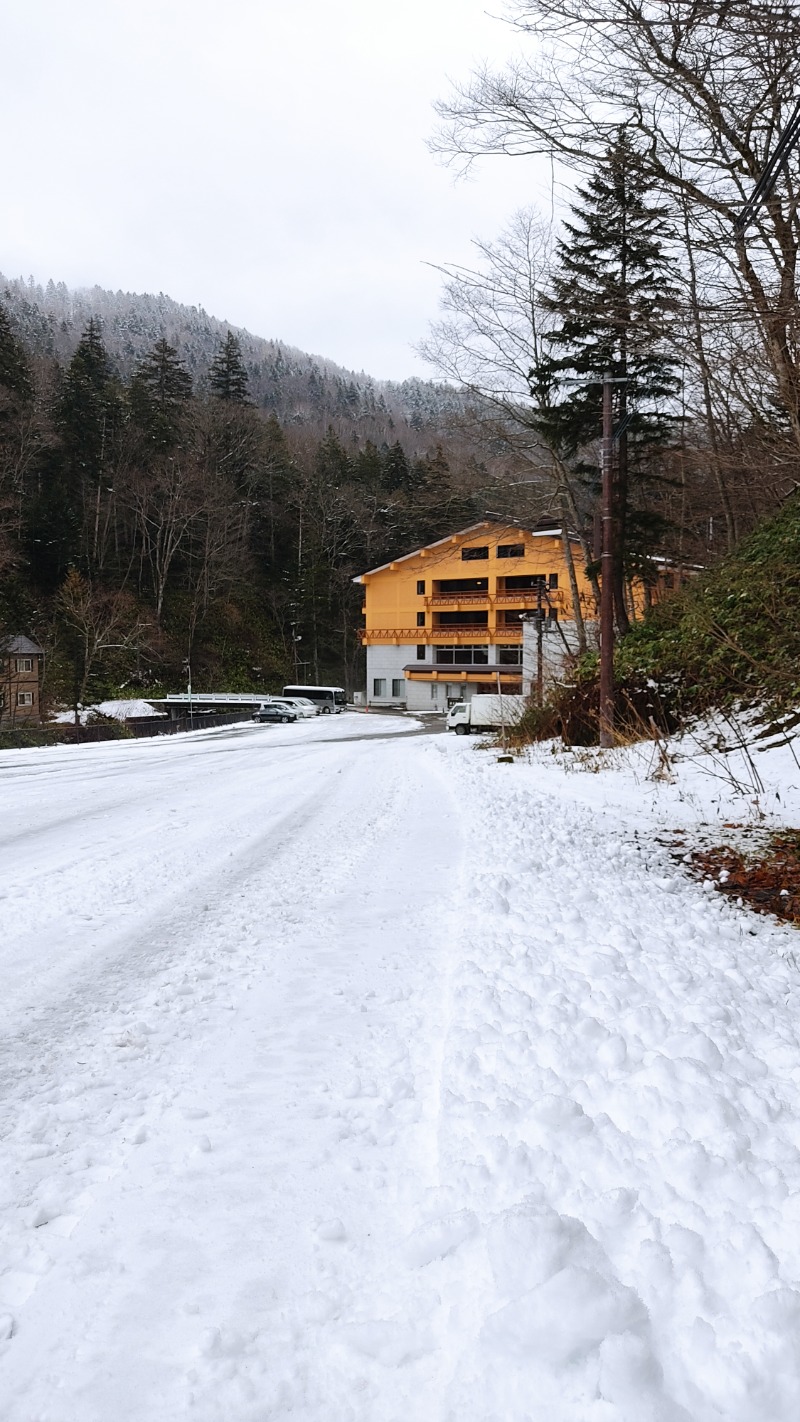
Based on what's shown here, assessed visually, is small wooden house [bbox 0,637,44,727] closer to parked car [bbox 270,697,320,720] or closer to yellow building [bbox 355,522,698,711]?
parked car [bbox 270,697,320,720]

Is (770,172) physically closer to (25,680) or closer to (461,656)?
(25,680)

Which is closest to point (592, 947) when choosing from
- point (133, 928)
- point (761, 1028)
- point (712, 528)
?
point (761, 1028)

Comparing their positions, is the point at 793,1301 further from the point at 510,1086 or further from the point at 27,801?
the point at 27,801

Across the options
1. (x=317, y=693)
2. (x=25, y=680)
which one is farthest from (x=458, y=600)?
(x=25, y=680)

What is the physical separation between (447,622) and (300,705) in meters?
13.6

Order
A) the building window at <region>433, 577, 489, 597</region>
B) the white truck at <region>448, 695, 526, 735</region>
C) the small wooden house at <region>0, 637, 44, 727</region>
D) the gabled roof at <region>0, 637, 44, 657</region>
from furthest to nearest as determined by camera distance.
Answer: the building window at <region>433, 577, 489, 597</region> → the gabled roof at <region>0, 637, 44, 657</region> → the small wooden house at <region>0, 637, 44, 727</region> → the white truck at <region>448, 695, 526, 735</region>

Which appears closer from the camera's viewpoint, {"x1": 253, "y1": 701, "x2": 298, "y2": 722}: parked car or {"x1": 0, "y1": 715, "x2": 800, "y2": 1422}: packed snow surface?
{"x1": 0, "y1": 715, "x2": 800, "y2": 1422}: packed snow surface

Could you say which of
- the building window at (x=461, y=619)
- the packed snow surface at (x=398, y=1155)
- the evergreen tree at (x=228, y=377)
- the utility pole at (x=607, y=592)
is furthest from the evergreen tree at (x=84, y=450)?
the packed snow surface at (x=398, y=1155)

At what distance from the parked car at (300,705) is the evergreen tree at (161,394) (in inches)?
897

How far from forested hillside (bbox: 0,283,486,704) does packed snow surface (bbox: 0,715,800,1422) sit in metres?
34.6

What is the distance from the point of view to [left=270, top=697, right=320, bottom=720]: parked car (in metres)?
49.1

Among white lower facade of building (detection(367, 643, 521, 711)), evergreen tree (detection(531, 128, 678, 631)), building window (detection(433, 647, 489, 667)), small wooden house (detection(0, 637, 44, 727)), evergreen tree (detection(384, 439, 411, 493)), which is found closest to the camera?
evergreen tree (detection(531, 128, 678, 631))

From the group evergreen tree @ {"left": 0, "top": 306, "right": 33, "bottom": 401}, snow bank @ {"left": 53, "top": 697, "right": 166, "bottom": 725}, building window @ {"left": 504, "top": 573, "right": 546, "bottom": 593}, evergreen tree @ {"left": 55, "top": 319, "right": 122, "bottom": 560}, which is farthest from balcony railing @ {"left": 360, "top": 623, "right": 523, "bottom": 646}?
evergreen tree @ {"left": 0, "top": 306, "right": 33, "bottom": 401}

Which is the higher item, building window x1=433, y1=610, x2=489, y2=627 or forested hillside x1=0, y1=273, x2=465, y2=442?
forested hillside x1=0, y1=273, x2=465, y2=442
